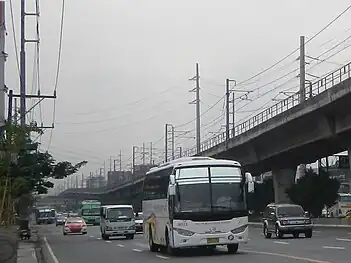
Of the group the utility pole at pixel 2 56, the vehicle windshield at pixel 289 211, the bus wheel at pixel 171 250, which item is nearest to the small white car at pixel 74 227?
the utility pole at pixel 2 56

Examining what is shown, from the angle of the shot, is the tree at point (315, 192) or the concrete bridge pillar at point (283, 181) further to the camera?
the concrete bridge pillar at point (283, 181)

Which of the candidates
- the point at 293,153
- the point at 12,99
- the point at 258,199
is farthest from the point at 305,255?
the point at 258,199

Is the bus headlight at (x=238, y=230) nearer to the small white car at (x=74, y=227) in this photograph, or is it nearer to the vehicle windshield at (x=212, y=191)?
the vehicle windshield at (x=212, y=191)

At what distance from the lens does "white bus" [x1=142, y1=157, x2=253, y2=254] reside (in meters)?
24.7

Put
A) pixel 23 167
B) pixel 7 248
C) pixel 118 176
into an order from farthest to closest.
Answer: pixel 118 176 → pixel 23 167 → pixel 7 248

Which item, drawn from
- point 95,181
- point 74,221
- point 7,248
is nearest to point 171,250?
point 7,248

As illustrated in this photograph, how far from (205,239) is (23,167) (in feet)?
58.9

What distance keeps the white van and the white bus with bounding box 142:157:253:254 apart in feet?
65.9

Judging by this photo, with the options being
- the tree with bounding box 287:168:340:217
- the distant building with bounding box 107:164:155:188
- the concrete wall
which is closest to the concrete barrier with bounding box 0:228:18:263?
the concrete wall

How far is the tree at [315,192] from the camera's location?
220 feet

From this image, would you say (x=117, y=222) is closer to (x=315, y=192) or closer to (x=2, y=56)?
(x=2, y=56)

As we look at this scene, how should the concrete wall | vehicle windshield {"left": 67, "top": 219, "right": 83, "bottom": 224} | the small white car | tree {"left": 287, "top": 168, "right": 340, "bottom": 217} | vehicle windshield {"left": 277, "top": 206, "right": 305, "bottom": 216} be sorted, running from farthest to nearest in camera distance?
tree {"left": 287, "top": 168, "right": 340, "bottom": 217} → vehicle windshield {"left": 67, "top": 219, "right": 83, "bottom": 224} → the small white car → the concrete wall → vehicle windshield {"left": 277, "top": 206, "right": 305, "bottom": 216}

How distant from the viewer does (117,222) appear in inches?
1822

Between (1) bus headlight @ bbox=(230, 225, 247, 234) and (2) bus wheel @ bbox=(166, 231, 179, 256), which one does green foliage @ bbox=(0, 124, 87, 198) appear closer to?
(2) bus wheel @ bbox=(166, 231, 179, 256)
